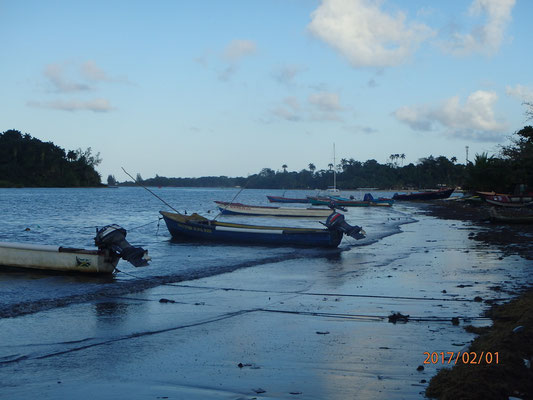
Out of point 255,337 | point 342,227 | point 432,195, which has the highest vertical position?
point 432,195

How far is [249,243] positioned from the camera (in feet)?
78.0

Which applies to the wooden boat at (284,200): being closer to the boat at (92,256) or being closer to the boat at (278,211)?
the boat at (278,211)

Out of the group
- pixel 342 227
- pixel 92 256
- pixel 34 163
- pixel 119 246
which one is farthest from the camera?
pixel 34 163

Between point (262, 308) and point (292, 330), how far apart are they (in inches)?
75.8

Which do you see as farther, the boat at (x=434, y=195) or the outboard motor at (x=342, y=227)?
the boat at (x=434, y=195)

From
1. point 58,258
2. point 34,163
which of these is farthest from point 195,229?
point 34,163

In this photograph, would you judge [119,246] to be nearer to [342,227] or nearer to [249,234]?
[249,234]

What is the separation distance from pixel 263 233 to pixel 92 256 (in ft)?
31.5

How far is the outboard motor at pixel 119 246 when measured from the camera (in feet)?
48.5

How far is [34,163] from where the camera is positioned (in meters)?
152

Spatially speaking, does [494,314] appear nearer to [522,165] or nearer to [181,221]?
[181,221]

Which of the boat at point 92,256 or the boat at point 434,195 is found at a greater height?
the boat at point 434,195

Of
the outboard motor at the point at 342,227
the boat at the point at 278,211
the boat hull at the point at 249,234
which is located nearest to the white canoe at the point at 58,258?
the boat hull at the point at 249,234

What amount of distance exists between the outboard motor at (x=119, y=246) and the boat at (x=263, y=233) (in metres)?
8.99
